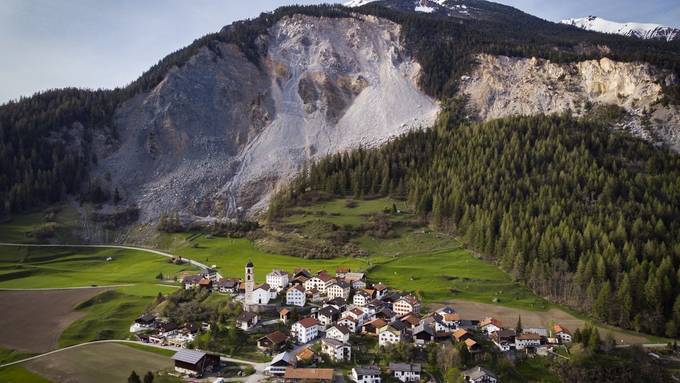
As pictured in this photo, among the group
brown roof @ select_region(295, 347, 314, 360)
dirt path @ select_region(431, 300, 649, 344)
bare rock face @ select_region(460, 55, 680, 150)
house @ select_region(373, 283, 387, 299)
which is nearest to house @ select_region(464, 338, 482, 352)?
dirt path @ select_region(431, 300, 649, 344)

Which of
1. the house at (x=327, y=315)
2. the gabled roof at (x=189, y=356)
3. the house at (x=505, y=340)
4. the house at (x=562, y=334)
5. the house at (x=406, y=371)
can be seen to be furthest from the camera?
the house at (x=327, y=315)

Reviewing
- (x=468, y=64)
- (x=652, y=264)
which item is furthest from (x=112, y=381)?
(x=468, y=64)

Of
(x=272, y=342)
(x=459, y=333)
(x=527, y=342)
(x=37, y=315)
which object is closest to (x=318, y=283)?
(x=272, y=342)

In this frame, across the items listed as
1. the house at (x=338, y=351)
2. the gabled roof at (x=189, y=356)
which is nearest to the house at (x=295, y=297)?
the house at (x=338, y=351)

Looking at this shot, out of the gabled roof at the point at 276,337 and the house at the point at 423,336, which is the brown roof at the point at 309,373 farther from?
the house at the point at 423,336

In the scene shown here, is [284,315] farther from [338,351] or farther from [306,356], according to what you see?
[338,351]

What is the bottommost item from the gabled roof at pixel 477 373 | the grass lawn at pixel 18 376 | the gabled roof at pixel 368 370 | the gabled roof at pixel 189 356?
the grass lawn at pixel 18 376
